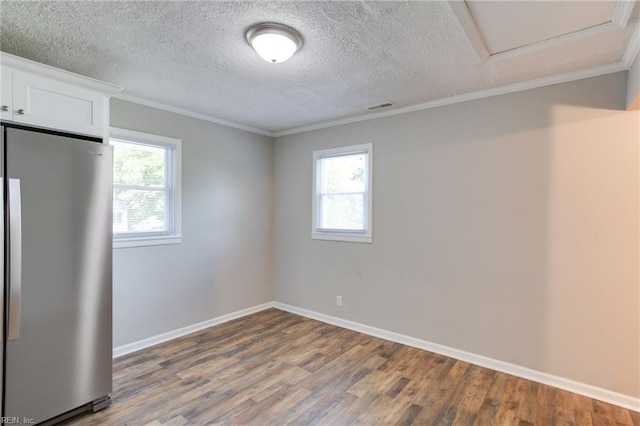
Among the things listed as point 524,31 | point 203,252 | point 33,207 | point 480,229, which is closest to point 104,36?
point 33,207

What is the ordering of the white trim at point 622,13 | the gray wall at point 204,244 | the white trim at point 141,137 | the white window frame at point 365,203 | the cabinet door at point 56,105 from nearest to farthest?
the white trim at point 622,13 < the cabinet door at point 56,105 < the white trim at point 141,137 < the gray wall at point 204,244 < the white window frame at point 365,203

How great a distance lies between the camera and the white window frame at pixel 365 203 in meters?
3.87

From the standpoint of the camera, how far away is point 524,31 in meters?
2.09

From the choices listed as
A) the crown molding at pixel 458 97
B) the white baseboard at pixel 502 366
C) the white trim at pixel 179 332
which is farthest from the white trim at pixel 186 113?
the white baseboard at pixel 502 366

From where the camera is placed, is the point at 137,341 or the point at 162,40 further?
the point at 137,341

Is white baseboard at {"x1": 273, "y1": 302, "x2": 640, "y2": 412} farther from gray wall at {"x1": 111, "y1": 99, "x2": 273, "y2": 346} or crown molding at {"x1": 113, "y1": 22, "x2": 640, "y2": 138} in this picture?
crown molding at {"x1": 113, "y1": 22, "x2": 640, "y2": 138}

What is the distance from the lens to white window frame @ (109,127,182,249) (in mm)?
3250

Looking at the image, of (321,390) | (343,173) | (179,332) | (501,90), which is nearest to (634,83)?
(501,90)

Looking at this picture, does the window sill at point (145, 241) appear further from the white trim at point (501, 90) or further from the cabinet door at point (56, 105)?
the white trim at point (501, 90)

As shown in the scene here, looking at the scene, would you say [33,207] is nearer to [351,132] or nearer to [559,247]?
[351,132]

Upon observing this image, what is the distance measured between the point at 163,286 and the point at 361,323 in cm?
235

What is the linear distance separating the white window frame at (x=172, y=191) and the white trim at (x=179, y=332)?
1019 millimetres

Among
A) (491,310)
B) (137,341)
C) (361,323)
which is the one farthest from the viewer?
(361,323)

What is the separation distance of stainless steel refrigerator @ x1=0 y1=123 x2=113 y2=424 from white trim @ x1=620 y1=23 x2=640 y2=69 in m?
3.64
